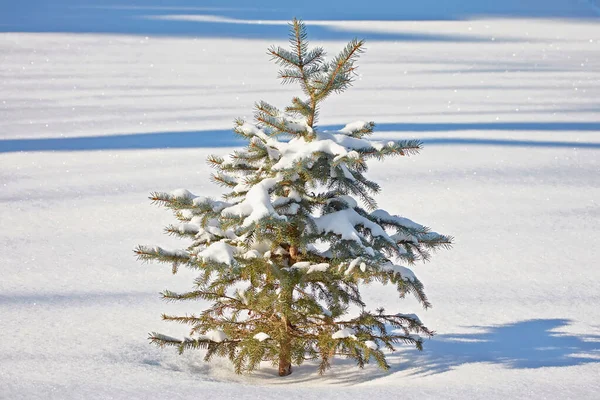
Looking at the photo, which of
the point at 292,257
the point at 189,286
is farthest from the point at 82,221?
the point at 292,257

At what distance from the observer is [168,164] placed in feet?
25.4

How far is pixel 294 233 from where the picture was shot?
3402 mm

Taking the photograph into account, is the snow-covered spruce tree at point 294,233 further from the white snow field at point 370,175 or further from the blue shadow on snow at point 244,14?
the blue shadow on snow at point 244,14

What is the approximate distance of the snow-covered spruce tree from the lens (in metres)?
3.26

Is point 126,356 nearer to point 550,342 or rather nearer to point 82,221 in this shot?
point 550,342

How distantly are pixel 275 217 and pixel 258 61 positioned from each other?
11.0 metres

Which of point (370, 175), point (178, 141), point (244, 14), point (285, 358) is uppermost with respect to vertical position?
point (244, 14)

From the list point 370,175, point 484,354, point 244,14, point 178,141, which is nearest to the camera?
point 484,354

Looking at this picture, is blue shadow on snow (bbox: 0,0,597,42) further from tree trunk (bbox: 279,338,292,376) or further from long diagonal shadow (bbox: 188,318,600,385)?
tree trunk (bbox: 279,338,292,376)

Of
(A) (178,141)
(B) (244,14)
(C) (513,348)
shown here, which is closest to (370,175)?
(A) (178,141)

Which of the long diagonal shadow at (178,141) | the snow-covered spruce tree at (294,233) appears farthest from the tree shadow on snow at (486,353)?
the long diagonal shadow at (178,141)

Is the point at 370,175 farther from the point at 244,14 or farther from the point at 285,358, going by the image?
the point at 244,14

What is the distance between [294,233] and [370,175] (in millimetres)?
4206

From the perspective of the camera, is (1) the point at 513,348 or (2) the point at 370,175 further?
(2) the point at 370,175
